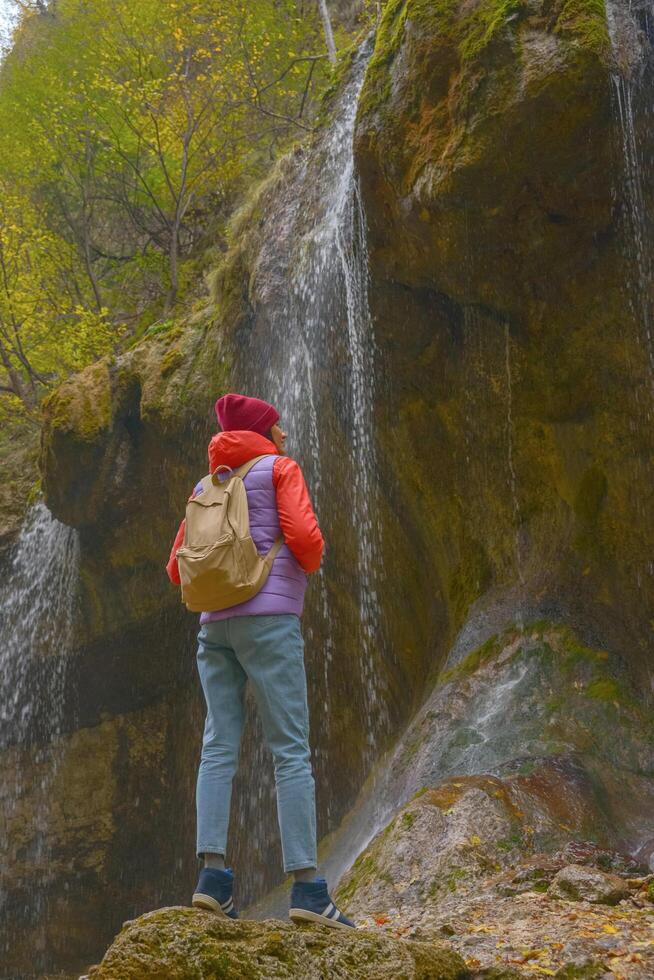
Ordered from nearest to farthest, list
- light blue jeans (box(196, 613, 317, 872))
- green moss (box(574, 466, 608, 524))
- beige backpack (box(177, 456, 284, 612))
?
light blue jeans (box(196, 613, 317, 872)) < beige backpack (box(177, 456, 284, 612)) < green moss (box(574, 466, 608, 524))

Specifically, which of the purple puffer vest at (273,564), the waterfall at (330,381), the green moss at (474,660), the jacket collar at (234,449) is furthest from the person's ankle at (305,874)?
the waterfall at (330,381)

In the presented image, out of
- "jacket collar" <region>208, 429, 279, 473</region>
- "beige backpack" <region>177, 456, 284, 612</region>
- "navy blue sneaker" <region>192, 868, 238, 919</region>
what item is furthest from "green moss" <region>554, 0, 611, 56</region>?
"navy blue sneaker" <region>192, 868, 238, 919</region>

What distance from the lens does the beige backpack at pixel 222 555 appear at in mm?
3967

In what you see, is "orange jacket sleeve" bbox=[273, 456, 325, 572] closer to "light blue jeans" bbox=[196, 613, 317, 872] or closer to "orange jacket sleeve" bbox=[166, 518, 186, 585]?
"light blue jeans" bbox=[196, 613, 317, 872]

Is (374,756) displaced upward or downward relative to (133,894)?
upward

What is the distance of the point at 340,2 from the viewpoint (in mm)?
20750

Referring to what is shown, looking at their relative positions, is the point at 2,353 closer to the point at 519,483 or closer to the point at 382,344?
the point at 382,344

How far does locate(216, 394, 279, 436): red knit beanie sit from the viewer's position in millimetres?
4500

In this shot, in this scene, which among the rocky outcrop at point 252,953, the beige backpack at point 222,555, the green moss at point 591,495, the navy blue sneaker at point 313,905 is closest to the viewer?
the rocky outcrop at point 252,953

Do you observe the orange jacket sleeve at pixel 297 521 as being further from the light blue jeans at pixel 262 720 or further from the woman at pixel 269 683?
the light blue jeans at pixel 262 720

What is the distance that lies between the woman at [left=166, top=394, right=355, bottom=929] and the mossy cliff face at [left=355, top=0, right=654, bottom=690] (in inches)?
146

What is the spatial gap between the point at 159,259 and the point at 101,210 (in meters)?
2.07

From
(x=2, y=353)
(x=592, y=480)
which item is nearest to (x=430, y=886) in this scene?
(x=592, y=480)

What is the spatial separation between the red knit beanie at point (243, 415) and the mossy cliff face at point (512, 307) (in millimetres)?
3309
